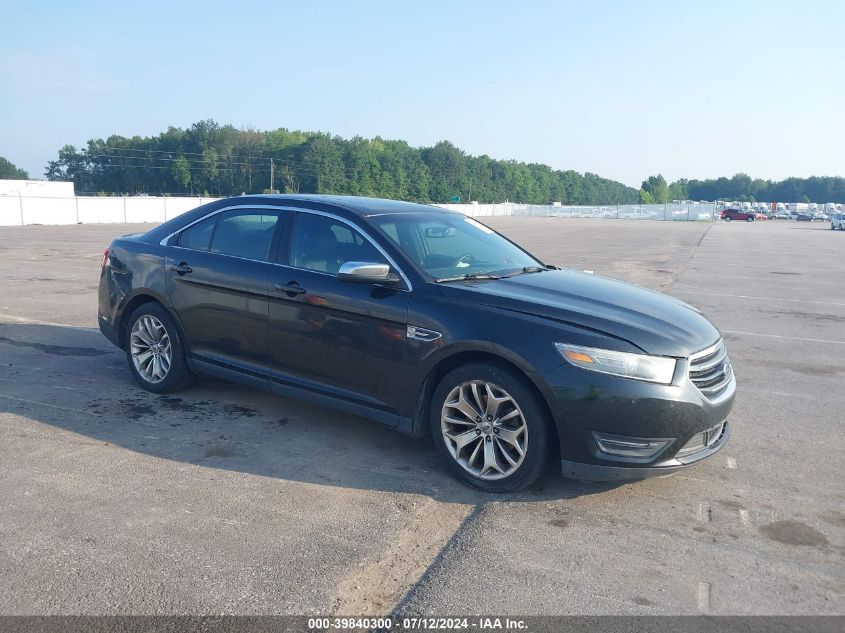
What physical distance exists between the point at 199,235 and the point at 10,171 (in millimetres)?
109691

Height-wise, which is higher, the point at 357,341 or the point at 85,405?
the point at 357,341

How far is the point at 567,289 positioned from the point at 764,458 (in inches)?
69.3

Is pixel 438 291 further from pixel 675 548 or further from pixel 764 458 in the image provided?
pixel 764 458

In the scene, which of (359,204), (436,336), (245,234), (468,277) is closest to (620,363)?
Result: (436,336)

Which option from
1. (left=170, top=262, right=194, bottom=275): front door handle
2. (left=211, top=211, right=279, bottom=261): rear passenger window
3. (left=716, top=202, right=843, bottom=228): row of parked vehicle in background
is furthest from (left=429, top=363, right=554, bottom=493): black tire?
(left=716, top=202, right=843, bottom=228): row of parked vehicle in background

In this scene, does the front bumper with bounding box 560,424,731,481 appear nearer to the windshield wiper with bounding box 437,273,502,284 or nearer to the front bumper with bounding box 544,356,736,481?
the front bumper with bounding box 544,356,736,481

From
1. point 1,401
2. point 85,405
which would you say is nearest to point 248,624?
point 85,405

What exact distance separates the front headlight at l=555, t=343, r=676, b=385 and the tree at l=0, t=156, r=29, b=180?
109 m

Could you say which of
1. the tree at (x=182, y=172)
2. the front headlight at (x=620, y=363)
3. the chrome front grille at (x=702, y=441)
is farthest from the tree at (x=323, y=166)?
the front headlight at (x=620, y=363)

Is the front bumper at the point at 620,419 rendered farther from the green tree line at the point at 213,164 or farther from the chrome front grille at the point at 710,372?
the green tree line at the point at 213,164

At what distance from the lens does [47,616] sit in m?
2.97

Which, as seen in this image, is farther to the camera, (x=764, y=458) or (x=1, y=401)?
(x=1, y=401)

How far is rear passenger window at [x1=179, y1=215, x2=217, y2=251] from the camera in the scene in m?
5.91

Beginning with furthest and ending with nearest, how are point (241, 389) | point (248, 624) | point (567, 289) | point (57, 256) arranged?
point (57, 256), point (241, 389), point (567, 289), point (248, 624)
